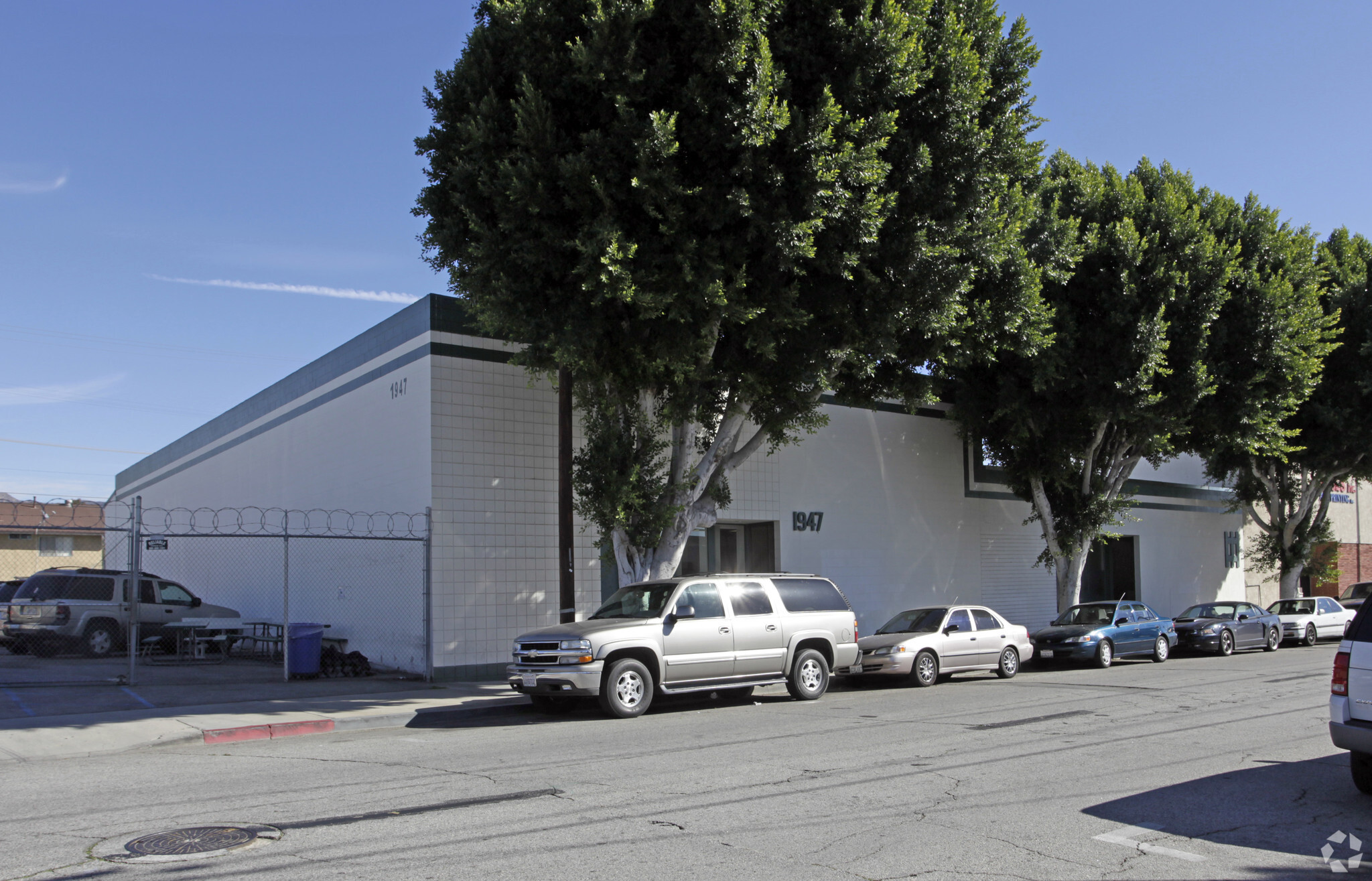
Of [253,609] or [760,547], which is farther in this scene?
[253,609]

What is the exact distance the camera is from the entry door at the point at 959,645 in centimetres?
1734

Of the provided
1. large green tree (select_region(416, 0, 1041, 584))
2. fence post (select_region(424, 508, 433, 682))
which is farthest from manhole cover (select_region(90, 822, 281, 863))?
fence post (select_region(424, 508, 433, 682))

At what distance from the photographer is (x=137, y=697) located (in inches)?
548

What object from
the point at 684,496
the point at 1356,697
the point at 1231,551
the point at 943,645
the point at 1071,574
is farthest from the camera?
the point at 1231,551

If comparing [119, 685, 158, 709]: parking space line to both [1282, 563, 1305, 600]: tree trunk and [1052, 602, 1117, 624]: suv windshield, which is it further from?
[1282, 563, 1305, 600]: tree trunk

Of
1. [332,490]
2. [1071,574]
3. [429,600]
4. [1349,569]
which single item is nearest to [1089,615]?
[1071,574]

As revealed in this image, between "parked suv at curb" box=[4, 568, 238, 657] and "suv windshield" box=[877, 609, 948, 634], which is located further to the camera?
"parked suv at curb" box=[4, 568, 238, 657]

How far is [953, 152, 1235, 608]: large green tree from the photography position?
20906mm

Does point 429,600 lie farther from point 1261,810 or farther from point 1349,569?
point 1349,569

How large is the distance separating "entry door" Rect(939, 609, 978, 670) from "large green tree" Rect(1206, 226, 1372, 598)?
947cm

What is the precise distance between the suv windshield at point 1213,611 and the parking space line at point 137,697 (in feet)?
73.5

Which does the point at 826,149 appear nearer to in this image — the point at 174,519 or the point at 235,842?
the point at 235,842

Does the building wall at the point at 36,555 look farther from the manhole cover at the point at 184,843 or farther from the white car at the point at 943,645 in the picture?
the manhole cover at the point at 184,843

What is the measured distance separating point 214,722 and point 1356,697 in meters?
11.7
